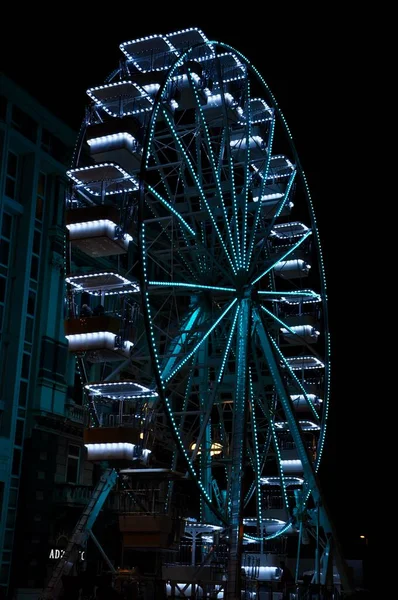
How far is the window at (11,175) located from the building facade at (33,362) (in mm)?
49

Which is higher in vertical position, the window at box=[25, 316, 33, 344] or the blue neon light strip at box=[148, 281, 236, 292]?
the window at box=[25, 316, 33, 344]

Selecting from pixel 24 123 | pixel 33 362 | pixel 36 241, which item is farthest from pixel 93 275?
pixel 24 123

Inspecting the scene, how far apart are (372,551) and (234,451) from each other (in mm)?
42082

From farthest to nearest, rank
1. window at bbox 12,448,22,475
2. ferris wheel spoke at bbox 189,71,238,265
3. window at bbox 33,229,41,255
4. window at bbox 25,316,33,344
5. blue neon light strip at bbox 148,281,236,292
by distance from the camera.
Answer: window at bbox 33,229,41,255 < window at bbox 25,316,33,344 < window at bbox 12,448,22,475 < ferris wheel spoke at bbox 189,71,238,265 < blue neon light strip at bbox 148,281,236,292

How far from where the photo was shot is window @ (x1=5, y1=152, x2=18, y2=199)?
138 ft

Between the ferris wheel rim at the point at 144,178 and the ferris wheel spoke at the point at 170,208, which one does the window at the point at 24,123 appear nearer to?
the ferris wheel rim at the point at 144,178

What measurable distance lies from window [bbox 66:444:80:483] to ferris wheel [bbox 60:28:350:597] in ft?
34.1

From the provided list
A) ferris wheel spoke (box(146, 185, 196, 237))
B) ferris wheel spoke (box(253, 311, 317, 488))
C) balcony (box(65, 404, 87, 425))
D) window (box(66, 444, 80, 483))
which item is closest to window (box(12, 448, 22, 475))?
balcony (box(65, 404, 87, 425))

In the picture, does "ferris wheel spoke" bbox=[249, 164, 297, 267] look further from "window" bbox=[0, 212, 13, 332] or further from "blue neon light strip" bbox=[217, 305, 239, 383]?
"window" bbox=[0, 212, 13, 332]

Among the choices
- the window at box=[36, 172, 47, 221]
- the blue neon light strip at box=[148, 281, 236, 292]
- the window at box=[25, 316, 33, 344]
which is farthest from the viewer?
the window at box=[36, 172, 47, 221]

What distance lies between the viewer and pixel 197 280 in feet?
104

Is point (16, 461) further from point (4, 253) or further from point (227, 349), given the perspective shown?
point (227, 349)

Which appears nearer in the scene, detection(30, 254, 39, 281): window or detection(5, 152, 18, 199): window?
detection(5, 152, 18, 199): window

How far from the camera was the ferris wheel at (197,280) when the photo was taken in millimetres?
27625
